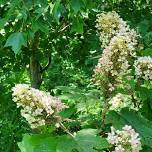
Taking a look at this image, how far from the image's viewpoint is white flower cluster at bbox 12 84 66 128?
5.77ft

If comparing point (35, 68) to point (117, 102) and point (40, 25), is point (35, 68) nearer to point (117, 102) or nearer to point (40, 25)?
point (40, 25)

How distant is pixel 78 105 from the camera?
79.3 inches

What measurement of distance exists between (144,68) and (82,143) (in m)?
0.46

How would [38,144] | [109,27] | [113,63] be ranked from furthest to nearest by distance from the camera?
[109,27] → [113,63] → [38,144]

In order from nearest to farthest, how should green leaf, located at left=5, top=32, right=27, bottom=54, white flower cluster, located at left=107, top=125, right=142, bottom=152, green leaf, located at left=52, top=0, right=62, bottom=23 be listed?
1. white flower cluster, located at left=107, top=125, right=142, bottom=152
2. green leaf, located at left=52, top=0, right=62, bottom=23
3. green leaf, located at left=5, top=32, right=27, bottom=54

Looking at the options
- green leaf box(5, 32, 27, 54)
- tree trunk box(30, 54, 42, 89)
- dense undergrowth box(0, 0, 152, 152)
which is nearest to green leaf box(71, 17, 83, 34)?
dense undergrowth box(0, 0, 152, 152)

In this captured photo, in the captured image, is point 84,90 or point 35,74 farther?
point 35,74

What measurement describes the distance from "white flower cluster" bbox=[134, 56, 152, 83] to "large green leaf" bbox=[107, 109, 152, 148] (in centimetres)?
16

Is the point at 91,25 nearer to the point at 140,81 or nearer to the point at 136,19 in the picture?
the point at 136,19

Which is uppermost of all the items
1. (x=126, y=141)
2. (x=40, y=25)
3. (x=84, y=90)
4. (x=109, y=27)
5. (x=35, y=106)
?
(x=40, y=25)

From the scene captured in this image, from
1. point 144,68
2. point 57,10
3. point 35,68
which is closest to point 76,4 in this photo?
point 57,10

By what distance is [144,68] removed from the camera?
203 centimetres

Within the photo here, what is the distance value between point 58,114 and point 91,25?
2.10 meters

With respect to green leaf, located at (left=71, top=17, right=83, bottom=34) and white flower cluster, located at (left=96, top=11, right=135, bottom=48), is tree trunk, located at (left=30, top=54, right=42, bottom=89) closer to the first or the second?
green leaf, located at (left=71, top=17, right=83, bottom=34)
